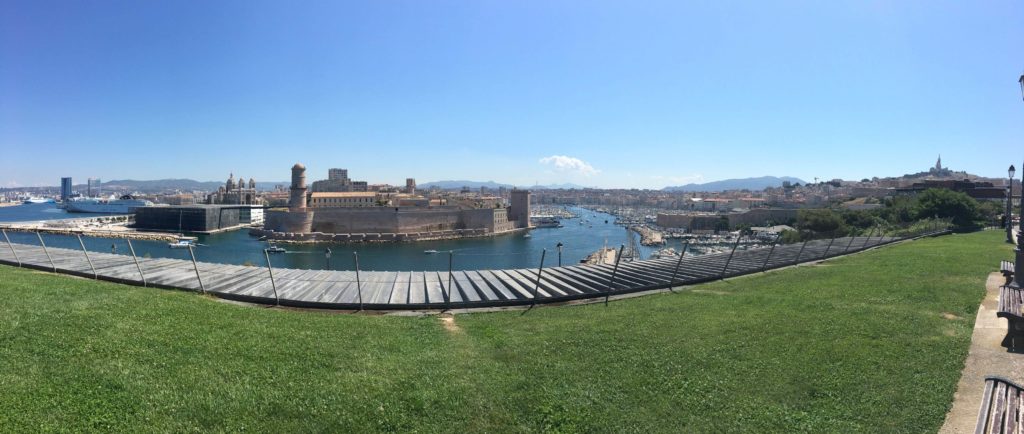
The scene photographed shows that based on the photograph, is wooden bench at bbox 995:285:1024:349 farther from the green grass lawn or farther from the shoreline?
the shoreline

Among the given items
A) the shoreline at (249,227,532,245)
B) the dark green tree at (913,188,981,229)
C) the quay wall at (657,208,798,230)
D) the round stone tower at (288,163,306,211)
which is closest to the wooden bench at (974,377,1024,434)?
the dark green tree at (913,188,981,229)

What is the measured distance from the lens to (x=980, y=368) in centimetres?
428

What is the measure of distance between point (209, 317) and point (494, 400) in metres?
4.24

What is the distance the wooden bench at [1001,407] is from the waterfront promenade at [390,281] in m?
5.56

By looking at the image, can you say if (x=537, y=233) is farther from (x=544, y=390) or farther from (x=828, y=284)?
(x=544, y=390)

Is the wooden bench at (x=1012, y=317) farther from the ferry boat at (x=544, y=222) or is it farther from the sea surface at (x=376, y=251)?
the ferry boat at (x=544, y=222)

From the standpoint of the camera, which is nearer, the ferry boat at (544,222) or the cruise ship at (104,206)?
the ferry boat at (544,222)

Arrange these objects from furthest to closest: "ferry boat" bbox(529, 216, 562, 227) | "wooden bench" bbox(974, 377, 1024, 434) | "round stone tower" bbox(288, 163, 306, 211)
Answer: "ferry boat" bbox(529, 216, 562, 227), "round stone tower" bbox(288, 163, 306, 211), "wooden bench" bbox(974, 377, 1024, 434)

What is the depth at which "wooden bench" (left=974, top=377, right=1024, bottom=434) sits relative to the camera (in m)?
2.53

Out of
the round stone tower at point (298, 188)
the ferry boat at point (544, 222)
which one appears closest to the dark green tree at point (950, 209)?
the ferry boat at point (544, 222)

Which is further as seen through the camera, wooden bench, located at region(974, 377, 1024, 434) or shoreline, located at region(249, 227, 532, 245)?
shoreline, located at region(249, 227, 532, 245)

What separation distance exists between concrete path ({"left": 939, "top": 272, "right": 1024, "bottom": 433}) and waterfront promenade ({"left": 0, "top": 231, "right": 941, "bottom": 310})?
4656 mm

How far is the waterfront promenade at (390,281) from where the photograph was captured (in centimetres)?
847

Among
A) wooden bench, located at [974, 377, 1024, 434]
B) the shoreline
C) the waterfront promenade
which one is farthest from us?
the shoreline
